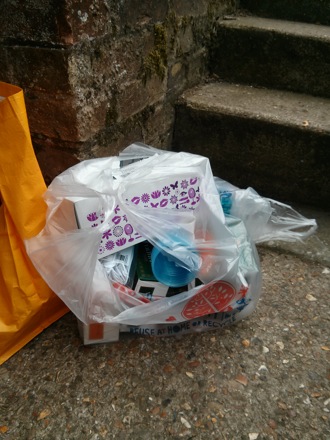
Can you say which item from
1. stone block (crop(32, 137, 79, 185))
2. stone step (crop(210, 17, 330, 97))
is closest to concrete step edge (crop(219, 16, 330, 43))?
stone step (crop(210, 17, 330, 97))

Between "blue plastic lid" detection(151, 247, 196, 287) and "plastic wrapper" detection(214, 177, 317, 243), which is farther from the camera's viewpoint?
"plastic wrapper" detection(214, 177, 317, 243)

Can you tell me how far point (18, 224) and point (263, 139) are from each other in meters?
1.00

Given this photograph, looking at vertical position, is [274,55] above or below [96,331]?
above

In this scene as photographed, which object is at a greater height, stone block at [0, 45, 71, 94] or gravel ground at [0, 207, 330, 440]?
stone block at [0, 45, 71, 94]

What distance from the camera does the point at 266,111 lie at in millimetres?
1473

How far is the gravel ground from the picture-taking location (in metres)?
0.81

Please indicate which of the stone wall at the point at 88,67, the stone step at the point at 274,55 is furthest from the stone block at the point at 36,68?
the stone step at the point at 274,55

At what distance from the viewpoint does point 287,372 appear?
94cm

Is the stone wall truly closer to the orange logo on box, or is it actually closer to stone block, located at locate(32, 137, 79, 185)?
stone block, located at locate(32, 137, 79, 185)

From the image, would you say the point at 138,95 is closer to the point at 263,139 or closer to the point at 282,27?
the point at 263,139

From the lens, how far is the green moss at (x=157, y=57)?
125 centimetres

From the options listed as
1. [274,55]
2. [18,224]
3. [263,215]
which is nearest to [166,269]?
[18,224]

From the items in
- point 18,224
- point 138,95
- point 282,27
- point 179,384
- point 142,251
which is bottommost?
point 179,384

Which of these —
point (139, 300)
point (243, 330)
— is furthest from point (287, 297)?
point (139, 300)
